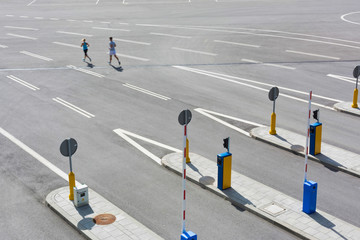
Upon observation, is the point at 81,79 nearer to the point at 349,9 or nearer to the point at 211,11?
the point at 211,11

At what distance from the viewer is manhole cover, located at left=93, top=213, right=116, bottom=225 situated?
1140cm

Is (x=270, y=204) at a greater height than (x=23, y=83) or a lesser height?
lesser

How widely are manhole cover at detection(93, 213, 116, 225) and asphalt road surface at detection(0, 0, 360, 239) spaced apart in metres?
0.63

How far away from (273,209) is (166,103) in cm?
980

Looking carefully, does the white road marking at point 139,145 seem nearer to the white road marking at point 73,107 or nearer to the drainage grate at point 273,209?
the white road marking at point 73,107

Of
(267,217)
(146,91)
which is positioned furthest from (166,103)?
(267,217)

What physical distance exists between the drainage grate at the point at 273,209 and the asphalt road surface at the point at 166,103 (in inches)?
12.9

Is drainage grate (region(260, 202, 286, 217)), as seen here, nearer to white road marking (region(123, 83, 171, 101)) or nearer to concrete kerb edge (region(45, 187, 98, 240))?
concrete kerb edge (region(45, 187, 98, 240))

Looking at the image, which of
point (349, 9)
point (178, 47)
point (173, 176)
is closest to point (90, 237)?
point (173, 176)

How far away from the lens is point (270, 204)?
12.2 m

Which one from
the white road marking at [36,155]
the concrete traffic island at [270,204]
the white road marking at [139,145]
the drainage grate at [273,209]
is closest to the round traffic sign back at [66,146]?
the white road marking at [36,155]

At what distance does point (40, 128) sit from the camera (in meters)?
18.2

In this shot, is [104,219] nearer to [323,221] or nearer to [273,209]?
[273,209]

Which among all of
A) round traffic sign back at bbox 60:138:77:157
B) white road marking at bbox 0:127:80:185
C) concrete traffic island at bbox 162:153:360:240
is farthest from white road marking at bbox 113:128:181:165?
round traffic sign back at bbox 60:138:77:157
